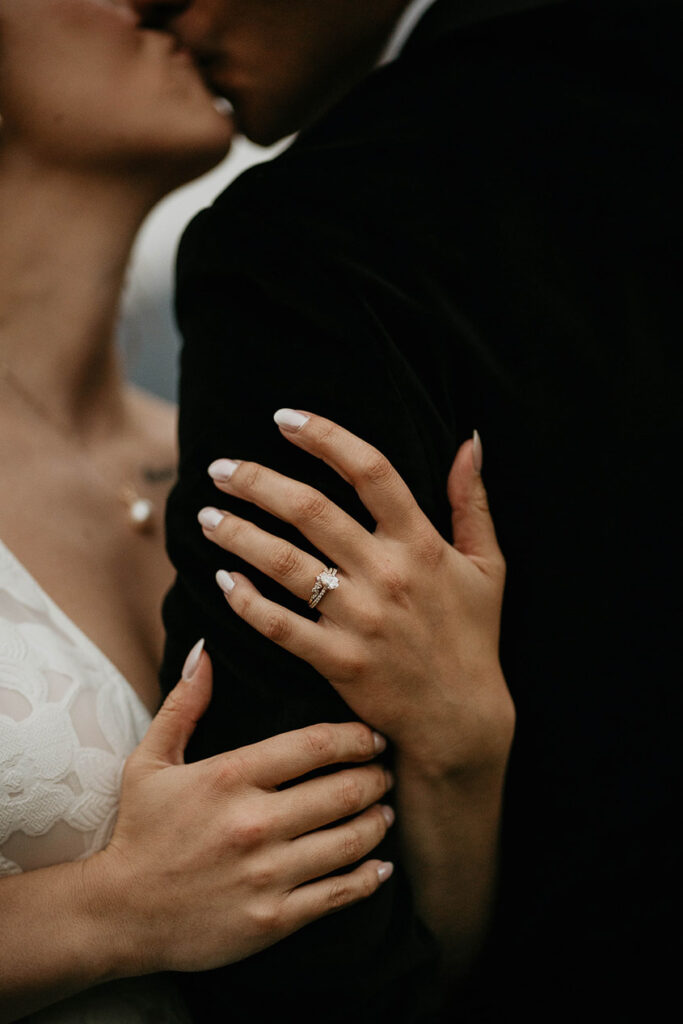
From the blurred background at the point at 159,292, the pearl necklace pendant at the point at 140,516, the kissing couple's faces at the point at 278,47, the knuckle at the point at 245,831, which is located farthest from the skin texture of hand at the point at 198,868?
the blurred background at the point at 159,292

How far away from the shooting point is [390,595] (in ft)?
2.53

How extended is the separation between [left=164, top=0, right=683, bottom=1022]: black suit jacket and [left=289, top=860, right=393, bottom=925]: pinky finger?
0.08ft

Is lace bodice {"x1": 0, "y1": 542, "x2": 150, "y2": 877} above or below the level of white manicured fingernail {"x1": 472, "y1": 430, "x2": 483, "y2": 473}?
below

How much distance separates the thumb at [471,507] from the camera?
80 centimetres

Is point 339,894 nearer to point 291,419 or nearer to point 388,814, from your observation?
point 388,814

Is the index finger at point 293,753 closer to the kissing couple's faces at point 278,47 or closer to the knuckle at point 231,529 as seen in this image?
the knuckle at point 231,529

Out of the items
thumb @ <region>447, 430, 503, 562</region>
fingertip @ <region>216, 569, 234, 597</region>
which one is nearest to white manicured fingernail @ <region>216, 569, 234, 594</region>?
fingertip @ <region>216, 569, 234, 597</region>

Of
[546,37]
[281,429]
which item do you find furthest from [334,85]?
[281,429]

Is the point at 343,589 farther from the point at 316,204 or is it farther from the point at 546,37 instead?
the point at 546,37

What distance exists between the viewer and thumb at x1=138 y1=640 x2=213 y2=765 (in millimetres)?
802

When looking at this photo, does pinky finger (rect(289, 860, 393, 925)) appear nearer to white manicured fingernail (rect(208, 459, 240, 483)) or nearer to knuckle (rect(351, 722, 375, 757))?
knuckle (rect(351, 722, 375, 757))

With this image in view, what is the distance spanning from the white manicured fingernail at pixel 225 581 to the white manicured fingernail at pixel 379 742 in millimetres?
223

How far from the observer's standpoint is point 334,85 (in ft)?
3.62

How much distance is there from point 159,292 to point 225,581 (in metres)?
2.06
